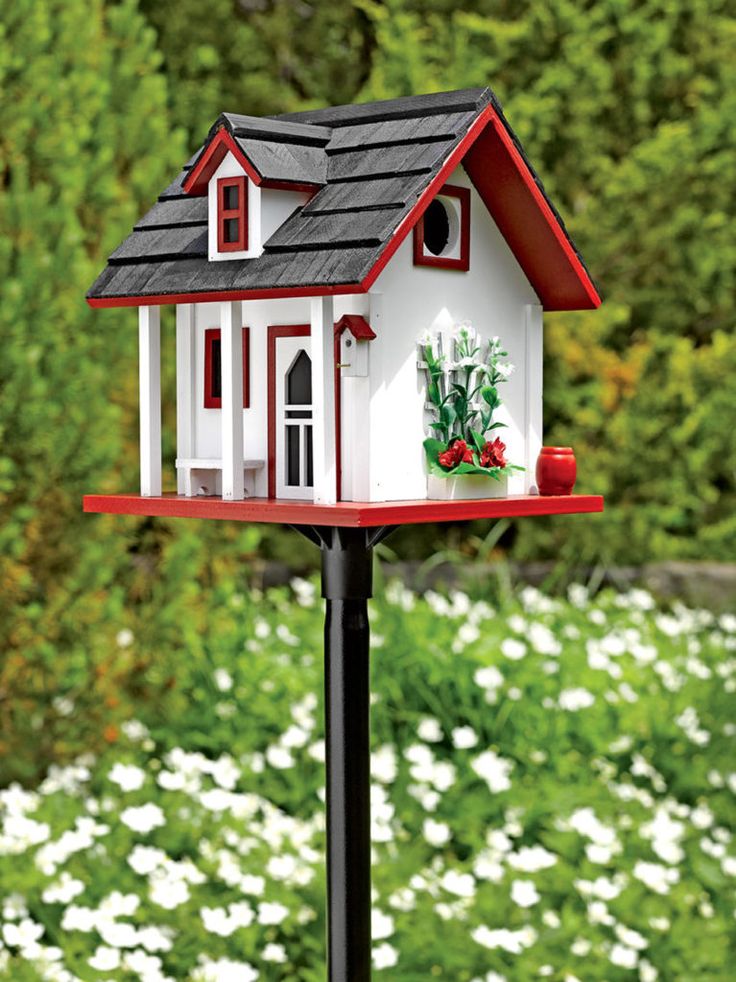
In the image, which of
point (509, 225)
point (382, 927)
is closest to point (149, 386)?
point (509, 225)

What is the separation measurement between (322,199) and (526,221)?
0.36 meters

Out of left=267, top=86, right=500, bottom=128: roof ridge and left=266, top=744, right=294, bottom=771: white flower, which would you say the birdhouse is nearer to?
left=267, top=86, right=500, bottom=128: roof ridge

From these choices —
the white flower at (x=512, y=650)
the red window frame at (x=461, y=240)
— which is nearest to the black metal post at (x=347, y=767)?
the red window frame at (x=461, y=240)

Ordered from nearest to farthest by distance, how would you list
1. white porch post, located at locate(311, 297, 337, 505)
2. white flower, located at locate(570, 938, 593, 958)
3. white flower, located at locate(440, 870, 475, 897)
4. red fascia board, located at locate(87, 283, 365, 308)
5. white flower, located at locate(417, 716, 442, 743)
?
red fascia board, located at locate(87, 283, 365, 308), white porch post, located at locate(311, 297, 337, 505), white flower, located at locate(570, 938, 593, 958), white flower, located at locate(440, 870, 475, 897), white flower, located at locate(417, 716, 442, 743)

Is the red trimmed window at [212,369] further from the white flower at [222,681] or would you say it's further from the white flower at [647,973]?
the white flower at [222,681]

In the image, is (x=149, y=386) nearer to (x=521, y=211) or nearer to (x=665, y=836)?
(x=521, y=211)

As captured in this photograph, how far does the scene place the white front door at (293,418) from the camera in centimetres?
215

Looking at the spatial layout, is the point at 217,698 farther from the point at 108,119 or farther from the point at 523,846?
the point at 108,119

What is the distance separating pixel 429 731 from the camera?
3975 mm

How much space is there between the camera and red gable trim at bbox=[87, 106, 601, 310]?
2.02 m

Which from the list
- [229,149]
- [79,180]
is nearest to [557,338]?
[79,180]

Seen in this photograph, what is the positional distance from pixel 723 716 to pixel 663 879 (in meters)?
1.04

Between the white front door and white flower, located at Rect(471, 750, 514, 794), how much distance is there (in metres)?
1.78

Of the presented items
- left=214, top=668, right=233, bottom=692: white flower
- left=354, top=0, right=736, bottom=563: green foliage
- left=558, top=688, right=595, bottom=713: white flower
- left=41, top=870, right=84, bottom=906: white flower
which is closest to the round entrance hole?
left=41, top=870, right=84, bottom=906: white flower
